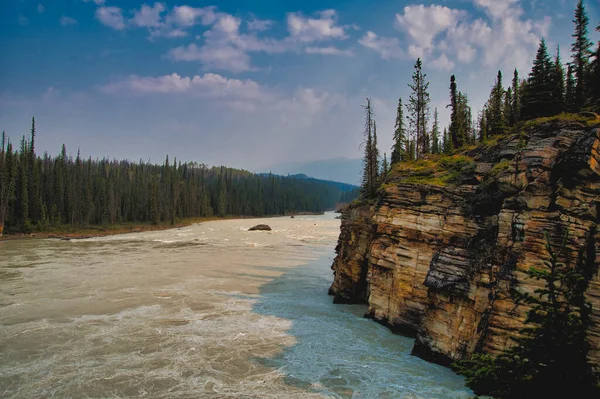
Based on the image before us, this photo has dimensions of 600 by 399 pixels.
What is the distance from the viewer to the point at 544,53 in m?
33.4

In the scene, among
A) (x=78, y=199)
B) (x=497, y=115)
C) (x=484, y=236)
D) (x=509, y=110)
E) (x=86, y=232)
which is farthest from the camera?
(x=78, y=199)

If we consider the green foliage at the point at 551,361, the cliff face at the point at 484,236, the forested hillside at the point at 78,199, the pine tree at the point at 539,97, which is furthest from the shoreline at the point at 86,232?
the green foliage at the point at 551,361

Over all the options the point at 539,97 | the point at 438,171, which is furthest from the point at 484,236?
the point at 539,97

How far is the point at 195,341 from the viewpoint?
53.0ft

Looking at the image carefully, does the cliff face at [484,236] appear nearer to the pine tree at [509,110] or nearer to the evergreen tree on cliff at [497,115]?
the evergreen tree on cliff at [497,115]

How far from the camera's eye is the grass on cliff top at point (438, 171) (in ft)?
60.7

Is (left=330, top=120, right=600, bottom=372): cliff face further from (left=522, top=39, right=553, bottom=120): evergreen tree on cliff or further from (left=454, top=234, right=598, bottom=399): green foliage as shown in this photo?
(left=522, top=39, right=553, bottom=120): evergreen tree on cliff

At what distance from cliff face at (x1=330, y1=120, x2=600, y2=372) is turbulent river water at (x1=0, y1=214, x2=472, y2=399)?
177cm

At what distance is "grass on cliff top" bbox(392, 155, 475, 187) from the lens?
18.5m

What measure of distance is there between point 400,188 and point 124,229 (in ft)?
253

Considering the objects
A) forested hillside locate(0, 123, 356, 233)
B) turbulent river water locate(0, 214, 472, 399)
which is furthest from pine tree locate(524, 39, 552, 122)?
forested hillside locate(0, 123, 356, 233)

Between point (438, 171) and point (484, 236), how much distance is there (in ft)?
22.6

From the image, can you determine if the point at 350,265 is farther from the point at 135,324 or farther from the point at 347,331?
the point at 135,324

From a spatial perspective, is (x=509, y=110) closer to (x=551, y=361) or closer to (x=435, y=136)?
(x=435, y=136)
